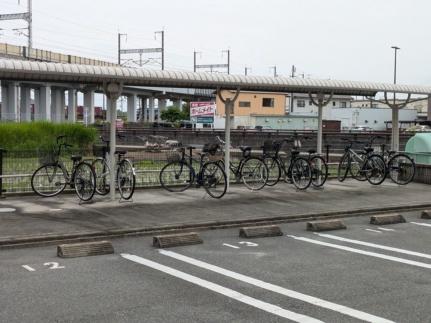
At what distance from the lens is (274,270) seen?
681cm

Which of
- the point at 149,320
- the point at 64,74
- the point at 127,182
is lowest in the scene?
the point at 149,320

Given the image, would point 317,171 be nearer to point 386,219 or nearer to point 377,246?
point 386,219

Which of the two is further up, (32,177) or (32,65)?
(32,65)

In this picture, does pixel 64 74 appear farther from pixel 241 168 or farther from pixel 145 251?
pixel 241 168

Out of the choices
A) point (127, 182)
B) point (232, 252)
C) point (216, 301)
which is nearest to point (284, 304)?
point (216, 301)

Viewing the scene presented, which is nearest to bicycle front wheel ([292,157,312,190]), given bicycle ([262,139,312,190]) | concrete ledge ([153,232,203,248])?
bicycle ([262,139,312,190])

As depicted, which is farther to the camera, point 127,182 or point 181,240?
point 127,182

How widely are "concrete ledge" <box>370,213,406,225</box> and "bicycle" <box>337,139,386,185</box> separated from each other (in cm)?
445

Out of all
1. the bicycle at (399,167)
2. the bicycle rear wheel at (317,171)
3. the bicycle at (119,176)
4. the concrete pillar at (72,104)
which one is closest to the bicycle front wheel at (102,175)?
the bicycle at (119,176)

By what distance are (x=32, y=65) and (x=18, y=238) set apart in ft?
11.1

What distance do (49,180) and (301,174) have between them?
227 inches

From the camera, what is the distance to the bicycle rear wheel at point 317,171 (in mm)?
13688

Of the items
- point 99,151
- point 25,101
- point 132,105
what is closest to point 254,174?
point 99,151

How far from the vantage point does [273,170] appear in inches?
553
